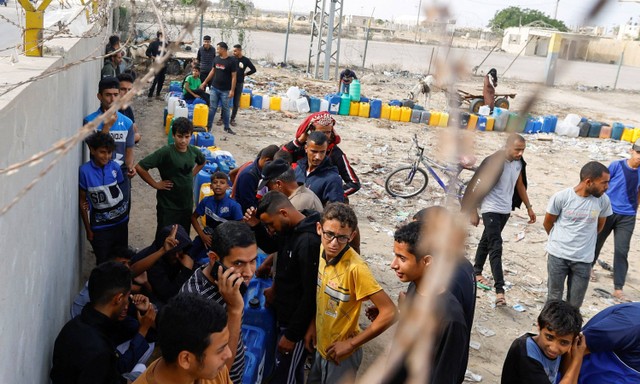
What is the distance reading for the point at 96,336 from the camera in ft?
8.23

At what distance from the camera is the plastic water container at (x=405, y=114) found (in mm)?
13602

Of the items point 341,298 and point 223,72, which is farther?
point 223,72

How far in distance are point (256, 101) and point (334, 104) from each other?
72.6 inches

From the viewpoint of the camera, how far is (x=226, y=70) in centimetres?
981

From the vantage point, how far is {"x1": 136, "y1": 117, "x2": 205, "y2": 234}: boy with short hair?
4.68 m

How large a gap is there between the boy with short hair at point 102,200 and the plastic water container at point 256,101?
9.16 m

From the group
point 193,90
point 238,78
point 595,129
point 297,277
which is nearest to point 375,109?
point 238,78

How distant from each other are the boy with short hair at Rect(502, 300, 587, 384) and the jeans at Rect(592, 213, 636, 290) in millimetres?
2847

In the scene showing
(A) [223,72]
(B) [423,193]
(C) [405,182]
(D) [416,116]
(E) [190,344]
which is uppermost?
(A) [223,72]

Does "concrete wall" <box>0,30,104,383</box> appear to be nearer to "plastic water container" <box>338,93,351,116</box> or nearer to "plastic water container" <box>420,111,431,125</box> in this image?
"plastic water container" <box>338,93,351,116</box>

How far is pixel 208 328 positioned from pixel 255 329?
1445 millimetres

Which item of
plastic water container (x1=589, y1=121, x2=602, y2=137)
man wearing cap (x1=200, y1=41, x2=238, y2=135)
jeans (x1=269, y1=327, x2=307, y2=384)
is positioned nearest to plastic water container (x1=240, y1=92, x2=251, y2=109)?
man wearing cap (x1=200, y1=41, x2=238, y2=135)

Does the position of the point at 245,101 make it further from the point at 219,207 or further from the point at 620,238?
the point at 620,238

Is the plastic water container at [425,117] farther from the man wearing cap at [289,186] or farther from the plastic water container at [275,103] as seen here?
the man wearing cap at [289,186]
